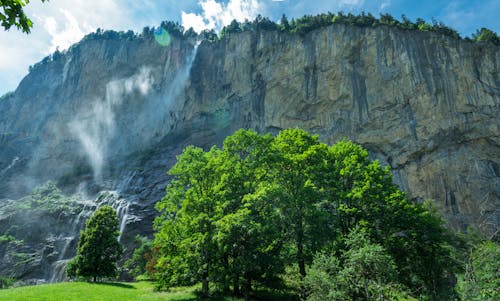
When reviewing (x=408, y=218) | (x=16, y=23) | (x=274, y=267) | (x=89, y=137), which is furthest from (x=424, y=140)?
(x=89, y=137)

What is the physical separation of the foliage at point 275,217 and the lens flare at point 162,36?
6811cm

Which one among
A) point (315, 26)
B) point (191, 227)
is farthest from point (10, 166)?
point (191, 227)

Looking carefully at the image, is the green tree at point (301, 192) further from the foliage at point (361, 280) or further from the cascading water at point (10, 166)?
the cascading water at point (10, 166)

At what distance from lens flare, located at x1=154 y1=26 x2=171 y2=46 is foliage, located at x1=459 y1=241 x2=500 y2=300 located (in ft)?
260

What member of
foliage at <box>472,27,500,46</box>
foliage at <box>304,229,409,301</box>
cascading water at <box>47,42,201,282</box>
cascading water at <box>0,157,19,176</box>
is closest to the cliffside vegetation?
foliage at <box>472,27,500,46</box>

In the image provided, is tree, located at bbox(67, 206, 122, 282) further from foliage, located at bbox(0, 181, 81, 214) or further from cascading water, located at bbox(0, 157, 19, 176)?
cascading water, located at bbox(0, 157, 19, 176)

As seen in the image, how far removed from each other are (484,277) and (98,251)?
2768 cm

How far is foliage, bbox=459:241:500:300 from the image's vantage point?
994 centimetres

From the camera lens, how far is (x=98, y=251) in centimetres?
2886

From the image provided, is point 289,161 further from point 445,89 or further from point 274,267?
point 445,89

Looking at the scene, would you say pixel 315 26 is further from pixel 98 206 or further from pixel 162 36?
pixel 98 206

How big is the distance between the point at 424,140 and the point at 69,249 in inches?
2120

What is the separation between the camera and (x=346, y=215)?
1986 cm

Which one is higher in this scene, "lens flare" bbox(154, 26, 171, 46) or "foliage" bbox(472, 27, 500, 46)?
"lens flare" bbox(154, 26, 171, 46)
